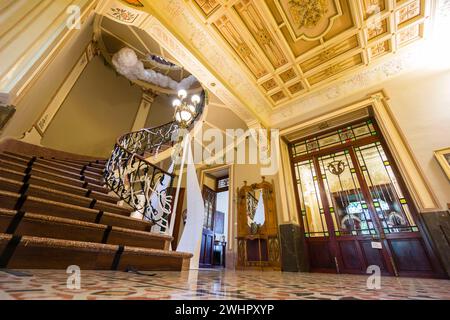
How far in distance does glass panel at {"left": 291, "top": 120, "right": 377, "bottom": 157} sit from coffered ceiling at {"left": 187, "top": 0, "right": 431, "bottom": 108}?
123cm

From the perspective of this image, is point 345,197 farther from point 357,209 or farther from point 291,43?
point 291,43

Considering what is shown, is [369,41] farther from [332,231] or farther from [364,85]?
[332,231]

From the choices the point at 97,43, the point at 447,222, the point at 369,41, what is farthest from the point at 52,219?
the point at 97,43

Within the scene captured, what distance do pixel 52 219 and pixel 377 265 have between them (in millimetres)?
4386

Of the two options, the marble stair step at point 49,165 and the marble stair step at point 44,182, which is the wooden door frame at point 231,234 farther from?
the marble stair step at point 49,165

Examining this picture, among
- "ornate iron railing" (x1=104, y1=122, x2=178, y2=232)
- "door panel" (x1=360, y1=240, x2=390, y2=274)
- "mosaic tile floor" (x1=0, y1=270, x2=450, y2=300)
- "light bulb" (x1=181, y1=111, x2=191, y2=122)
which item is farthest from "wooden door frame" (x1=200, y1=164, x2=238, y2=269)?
"mosaic tile floor" (x1=0, y1=270, x2=450, y2=300)

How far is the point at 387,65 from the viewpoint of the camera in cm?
397

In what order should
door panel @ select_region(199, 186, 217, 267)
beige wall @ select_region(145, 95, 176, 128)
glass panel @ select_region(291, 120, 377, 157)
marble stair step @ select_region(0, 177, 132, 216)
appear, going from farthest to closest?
beige wall @ select_region(145, 95, 176, 128)
door panel @ select_region(199, 186, 217, 267)
glass panel @ select_region(291, 120, 377, 157)
marble stair step @ select_region(0, 177, 132, 216)

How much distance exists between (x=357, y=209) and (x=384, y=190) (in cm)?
57

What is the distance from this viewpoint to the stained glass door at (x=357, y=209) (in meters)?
3.08

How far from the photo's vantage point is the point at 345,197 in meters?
3.81

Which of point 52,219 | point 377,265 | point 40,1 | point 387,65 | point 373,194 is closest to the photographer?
point 52,219

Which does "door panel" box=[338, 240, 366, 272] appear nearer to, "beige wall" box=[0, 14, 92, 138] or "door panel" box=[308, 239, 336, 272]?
"door panel" box=[308, 239, 336, 272]

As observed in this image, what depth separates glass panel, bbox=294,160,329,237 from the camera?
396 centimetres
